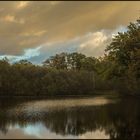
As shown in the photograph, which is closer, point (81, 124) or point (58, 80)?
point (81, 124)

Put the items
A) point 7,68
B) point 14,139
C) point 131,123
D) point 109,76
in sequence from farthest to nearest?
point 7,68
point 109,76
point 131,123
point 14,139

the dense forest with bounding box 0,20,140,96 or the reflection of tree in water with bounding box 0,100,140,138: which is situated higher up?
the dense forest with bounding box 0,20,140,96

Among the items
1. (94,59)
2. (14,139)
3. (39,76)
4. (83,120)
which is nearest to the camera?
(14,139)

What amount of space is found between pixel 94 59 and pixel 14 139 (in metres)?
128

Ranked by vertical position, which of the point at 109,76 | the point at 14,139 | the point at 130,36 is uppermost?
the point at 130,36

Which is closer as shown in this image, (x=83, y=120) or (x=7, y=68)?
(x=83, y=120)

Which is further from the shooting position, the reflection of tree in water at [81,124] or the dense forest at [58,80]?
the dense forest at [58,80]

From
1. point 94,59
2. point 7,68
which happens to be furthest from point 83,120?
point 94,59

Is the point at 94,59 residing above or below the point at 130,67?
above

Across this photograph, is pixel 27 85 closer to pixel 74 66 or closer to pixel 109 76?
pixel 74 66

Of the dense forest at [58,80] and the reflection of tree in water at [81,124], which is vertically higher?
the dense forest at [58,80]

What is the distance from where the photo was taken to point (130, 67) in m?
54.5

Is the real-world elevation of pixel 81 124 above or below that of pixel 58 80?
below

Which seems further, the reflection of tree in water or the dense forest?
the dense forest
